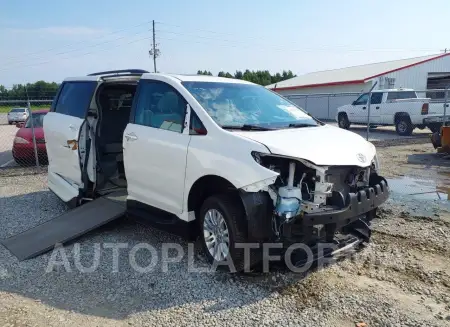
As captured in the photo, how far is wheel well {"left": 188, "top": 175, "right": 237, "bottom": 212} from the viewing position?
4066mm

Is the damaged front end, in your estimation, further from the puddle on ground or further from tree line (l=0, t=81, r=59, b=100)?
tree line (l=0, t=81, r=59, b=100)

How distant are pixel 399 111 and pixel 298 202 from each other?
49.3 feet

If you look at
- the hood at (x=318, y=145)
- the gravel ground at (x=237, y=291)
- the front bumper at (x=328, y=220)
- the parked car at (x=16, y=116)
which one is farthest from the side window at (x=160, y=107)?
the parked car at (x=16, y=116)

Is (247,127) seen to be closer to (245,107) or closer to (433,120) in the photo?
(245,107)

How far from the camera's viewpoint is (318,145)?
3.96 m

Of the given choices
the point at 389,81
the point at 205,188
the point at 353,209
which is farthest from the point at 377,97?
the point at 205,188

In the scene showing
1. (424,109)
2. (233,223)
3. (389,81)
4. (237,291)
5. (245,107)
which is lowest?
(237,291)

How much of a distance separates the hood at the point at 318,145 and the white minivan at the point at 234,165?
14mm

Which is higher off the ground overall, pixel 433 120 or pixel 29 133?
pixel 433 120

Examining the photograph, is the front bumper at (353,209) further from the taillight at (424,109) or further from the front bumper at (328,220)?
the taillight at (424,109)

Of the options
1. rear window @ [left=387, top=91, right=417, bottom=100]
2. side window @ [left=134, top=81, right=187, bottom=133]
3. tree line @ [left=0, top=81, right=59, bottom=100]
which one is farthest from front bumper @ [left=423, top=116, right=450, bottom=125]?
tree line @ [left=0, top=81, right=59, bottom=100]

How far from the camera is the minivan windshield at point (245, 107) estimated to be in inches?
174

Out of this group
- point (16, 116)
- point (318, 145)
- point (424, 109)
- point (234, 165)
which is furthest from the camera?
point (16, 116)

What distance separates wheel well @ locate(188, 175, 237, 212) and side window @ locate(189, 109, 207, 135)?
490 mm
